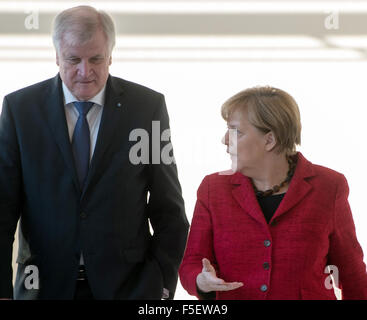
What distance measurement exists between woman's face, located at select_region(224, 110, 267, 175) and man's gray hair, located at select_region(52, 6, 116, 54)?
48 cm

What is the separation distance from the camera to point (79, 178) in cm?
205

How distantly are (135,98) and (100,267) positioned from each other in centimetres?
56

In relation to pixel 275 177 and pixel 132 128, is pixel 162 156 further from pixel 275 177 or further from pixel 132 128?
pixel 275 177

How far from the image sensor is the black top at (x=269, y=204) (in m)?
1.92

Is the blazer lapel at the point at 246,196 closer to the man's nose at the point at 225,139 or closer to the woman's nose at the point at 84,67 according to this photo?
the man's nose at the point at 225,139

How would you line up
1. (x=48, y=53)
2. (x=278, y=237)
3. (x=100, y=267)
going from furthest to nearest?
1. (x=48, y=53)
2. (x=100, y=267)
3. (x=278, y=237)

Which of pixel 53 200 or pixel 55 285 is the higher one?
pixel 53 200

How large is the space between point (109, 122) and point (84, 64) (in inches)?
7.9

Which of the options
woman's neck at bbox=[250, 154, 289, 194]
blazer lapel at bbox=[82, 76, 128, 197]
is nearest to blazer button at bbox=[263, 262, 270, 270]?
woman's neck at bbox=[250, 154, 289, 194]

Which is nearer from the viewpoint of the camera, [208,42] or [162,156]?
[162,156]

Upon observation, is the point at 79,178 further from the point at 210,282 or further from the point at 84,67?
the point at 210,282

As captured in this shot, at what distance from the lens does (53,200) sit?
80.5 inches

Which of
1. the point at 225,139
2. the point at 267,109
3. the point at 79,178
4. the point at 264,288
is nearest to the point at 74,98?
the point at 79,178

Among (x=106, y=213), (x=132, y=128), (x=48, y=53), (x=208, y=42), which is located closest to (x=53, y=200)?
(x=106, y=213)
